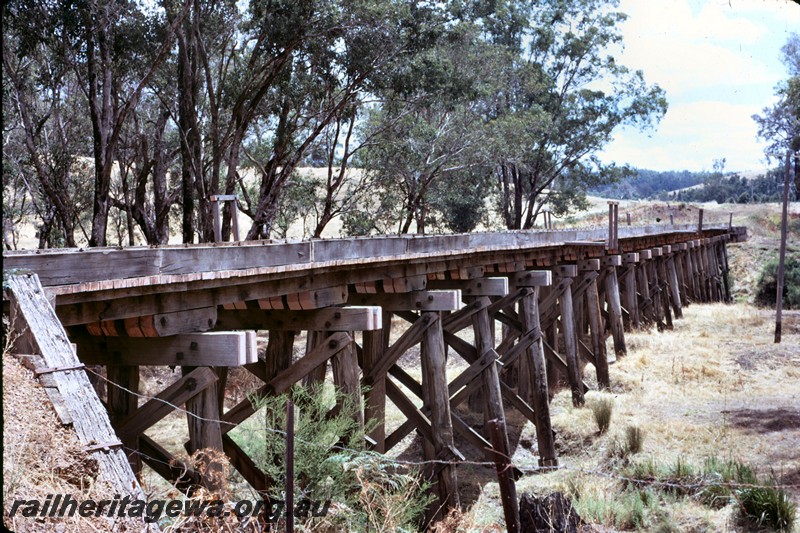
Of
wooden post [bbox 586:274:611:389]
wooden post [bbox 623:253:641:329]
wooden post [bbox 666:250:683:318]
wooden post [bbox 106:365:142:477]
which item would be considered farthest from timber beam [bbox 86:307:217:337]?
wooden post [bbox 666:250:683:318]

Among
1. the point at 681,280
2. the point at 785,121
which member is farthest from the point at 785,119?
the point at 681,280

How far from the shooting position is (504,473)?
4.22m

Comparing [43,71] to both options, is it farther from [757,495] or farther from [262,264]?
[757,495]

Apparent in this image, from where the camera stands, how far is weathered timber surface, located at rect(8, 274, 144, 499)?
Answer: 3.15m

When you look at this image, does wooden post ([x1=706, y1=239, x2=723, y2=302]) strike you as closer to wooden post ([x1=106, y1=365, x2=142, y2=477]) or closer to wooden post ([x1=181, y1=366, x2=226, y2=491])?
wooden post ([x1=106, y1=365, x2=142, y2=477])

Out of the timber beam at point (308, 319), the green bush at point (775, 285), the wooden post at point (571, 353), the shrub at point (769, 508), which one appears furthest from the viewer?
the green bush at point (775, 285)

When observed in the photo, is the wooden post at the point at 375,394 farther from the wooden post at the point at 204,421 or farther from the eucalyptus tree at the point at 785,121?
the eucalyptus tree at the point at 785,121

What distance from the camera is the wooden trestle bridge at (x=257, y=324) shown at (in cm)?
365

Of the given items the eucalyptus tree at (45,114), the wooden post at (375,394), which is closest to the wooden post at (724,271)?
the eucalyptus tree at (45,114)

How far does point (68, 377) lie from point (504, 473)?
87.1 inches

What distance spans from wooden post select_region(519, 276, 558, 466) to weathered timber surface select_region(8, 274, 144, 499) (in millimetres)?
7892

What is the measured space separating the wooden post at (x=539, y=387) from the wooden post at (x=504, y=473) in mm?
6146

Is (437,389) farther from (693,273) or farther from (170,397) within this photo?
(693,273)

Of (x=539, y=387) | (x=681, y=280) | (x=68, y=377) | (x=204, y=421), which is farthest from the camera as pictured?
(x=681, y=280)
